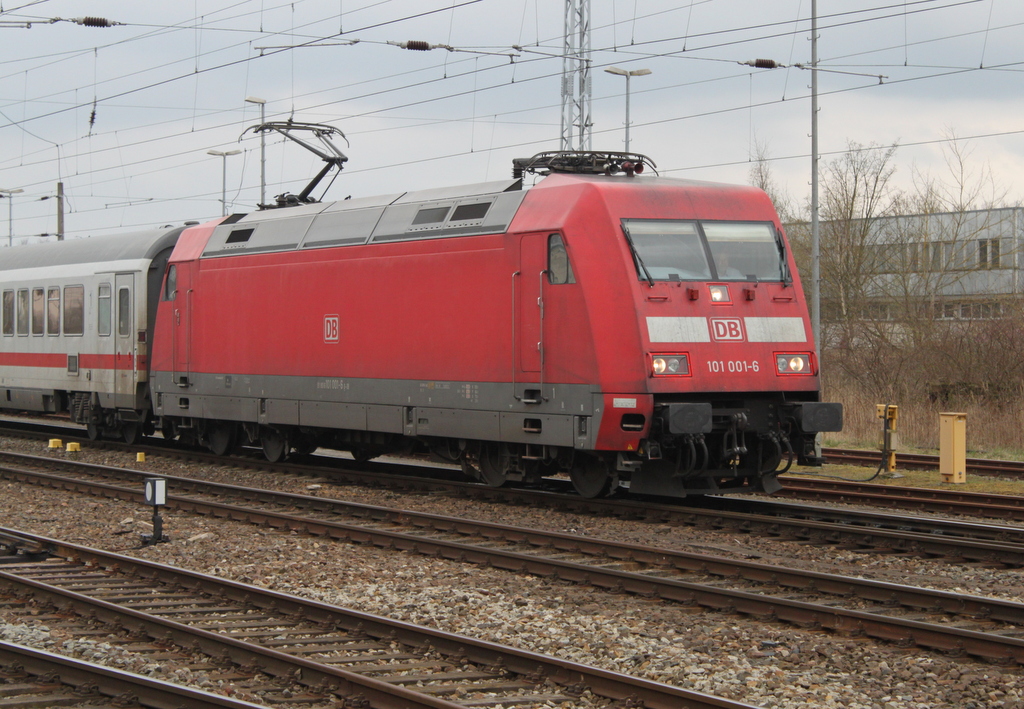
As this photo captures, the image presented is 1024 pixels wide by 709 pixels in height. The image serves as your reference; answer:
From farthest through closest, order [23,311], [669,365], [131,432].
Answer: [23,311]
[131,432]
[669,365]

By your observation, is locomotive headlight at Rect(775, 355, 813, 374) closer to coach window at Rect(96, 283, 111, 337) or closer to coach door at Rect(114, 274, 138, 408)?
coach door at Rect(114, 274, 138, 408)

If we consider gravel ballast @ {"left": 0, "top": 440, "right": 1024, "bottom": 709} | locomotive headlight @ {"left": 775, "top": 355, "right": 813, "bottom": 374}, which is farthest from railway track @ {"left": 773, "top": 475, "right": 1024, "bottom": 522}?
gravel ballast @ {"left": 0, "top": 440, "right": 1024, "bottom": 709}

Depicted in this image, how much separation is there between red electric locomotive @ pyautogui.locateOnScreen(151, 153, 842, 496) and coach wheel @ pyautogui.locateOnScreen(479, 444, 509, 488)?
1.0 inches

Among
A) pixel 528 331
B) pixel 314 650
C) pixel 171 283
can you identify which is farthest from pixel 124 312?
pixel 314 650

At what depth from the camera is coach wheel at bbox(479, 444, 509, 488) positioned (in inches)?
551

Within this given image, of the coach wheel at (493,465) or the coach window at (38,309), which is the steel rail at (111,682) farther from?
the coach window at (38,309)

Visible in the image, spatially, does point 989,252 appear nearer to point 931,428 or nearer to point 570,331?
point 931,428

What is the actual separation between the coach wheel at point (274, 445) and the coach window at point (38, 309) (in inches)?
271

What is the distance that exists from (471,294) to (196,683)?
7388 mm

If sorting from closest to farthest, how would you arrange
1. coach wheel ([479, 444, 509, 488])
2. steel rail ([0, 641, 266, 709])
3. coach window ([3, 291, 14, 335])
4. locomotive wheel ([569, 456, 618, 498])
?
steel rail ([0, 641, 266, 709]), locomotive wheel ([569, 456, 618, 498]), coach wheel ([479, 444, 509, 488]), coach window ([3, 291, 14, 335])

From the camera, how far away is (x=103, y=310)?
68.0ft

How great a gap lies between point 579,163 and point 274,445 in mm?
7074

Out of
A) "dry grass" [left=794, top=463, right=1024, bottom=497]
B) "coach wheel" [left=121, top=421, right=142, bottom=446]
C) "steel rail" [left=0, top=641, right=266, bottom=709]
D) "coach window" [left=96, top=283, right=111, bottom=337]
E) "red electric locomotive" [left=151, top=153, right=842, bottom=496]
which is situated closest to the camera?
"steel rail" [left=0, top=641, right=266, bottom=709]

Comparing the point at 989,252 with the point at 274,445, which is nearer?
the point at 274,445
